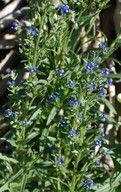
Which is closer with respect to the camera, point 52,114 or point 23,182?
point 23,182

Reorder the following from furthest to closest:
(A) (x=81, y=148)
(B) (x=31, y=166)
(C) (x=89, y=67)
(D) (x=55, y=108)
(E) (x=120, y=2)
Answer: (E) (x=120, y=2) < (D) (x=55, y=108) < (B) (x=31, y=166) < (A) (x=81, y=148) < (C) (x=89, y=67)

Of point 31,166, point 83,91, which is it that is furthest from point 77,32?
point 31,166

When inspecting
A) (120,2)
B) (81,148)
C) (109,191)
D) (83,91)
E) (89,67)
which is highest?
(120,2)

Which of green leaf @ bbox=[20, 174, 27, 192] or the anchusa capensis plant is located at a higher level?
the anchusa capensis plant

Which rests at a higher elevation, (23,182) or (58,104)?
(58,104)

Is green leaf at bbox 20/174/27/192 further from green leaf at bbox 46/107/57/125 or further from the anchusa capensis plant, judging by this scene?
green leaf at bbox 46/107/57/125

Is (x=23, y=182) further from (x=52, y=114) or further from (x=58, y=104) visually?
(x=58, y=104)

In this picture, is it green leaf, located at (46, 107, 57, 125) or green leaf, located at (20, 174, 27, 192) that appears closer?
green leaf, located at (20, 174, 27, 192)

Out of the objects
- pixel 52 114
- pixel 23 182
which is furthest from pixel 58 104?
pixel 23 182

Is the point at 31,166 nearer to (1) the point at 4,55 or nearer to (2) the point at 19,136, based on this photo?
(2) the point at 19,136

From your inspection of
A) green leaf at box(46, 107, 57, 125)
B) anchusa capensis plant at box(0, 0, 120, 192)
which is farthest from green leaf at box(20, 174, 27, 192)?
green leaf at box(46, 107, 57, 125)

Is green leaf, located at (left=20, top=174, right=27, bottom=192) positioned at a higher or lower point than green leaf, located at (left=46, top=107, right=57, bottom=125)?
lower
